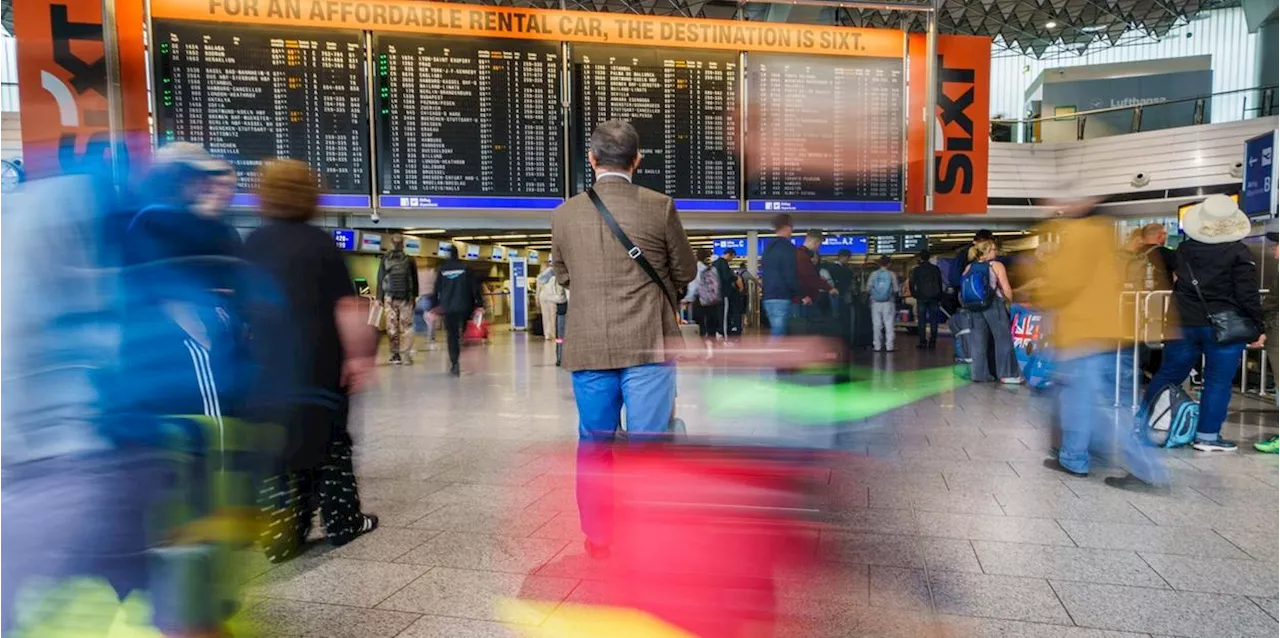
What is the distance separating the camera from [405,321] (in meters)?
11.1

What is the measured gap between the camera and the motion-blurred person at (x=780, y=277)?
5938 millimetres

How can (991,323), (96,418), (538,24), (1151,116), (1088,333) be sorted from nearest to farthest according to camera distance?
(96,418) → (1088,333) → (538,24) → (991,323) → (1151,116)

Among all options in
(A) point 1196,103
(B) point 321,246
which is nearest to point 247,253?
(B) point 321,246

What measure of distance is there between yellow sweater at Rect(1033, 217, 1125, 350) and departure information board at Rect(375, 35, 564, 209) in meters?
4.38

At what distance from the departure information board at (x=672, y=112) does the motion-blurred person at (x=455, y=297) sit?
288cm

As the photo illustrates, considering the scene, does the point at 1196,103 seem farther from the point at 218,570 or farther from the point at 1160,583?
the point at 218,570

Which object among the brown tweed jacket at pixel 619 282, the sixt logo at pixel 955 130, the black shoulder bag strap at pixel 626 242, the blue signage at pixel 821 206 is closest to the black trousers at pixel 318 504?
the brown tweed jacket at pixel 619 282

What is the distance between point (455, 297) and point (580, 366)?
7.05 m

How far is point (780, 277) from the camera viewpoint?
19.6ft

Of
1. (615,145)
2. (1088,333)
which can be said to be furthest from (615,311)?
(1088,333)

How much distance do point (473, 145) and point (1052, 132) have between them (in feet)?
54.8

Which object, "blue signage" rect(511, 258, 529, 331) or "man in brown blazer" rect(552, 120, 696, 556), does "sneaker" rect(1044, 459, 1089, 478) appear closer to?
"man in brown blazer" rect(552, 120, 696, 556)

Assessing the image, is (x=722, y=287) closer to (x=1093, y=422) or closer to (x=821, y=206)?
(x=821, y=206)

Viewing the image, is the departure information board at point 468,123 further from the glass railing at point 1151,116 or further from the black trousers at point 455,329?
the glass railing at point 1151,116
